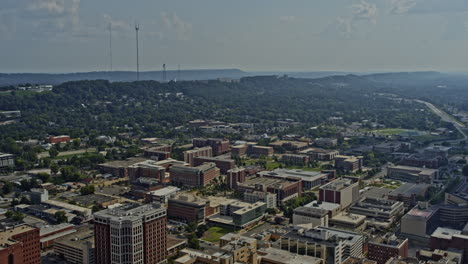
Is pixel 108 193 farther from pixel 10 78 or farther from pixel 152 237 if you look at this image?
pixel 10 78

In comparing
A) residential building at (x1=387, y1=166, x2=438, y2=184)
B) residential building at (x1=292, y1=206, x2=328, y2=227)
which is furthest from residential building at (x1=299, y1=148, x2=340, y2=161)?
residential building at (x1=292, y1=206, x2=328, y2=227)

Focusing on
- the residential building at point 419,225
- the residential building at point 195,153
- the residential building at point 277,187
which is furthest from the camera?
Result: the residential building at point 195,153

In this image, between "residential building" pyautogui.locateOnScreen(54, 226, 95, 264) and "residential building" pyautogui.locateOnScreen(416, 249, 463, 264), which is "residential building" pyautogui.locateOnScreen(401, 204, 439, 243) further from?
"residential building" pyautogui.locateOnScreen(54, 226, 95, 264)

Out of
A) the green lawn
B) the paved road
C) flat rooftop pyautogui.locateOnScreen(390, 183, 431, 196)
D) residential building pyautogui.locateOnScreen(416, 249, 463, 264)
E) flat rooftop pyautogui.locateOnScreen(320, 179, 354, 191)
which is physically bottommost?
the green lawn

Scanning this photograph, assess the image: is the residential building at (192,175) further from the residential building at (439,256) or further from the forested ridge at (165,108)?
the forested ridge at (165,108)

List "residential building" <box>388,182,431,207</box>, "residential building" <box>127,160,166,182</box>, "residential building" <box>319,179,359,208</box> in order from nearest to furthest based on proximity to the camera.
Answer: "residential building" <box>319,179,359,208</box>
"residential building" <box>388,182,431,207</box>
"residential building" <box>127,160,166,182</box>

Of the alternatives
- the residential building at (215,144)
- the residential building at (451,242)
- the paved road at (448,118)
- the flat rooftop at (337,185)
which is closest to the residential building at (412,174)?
the flat rooftop at (337,185)
